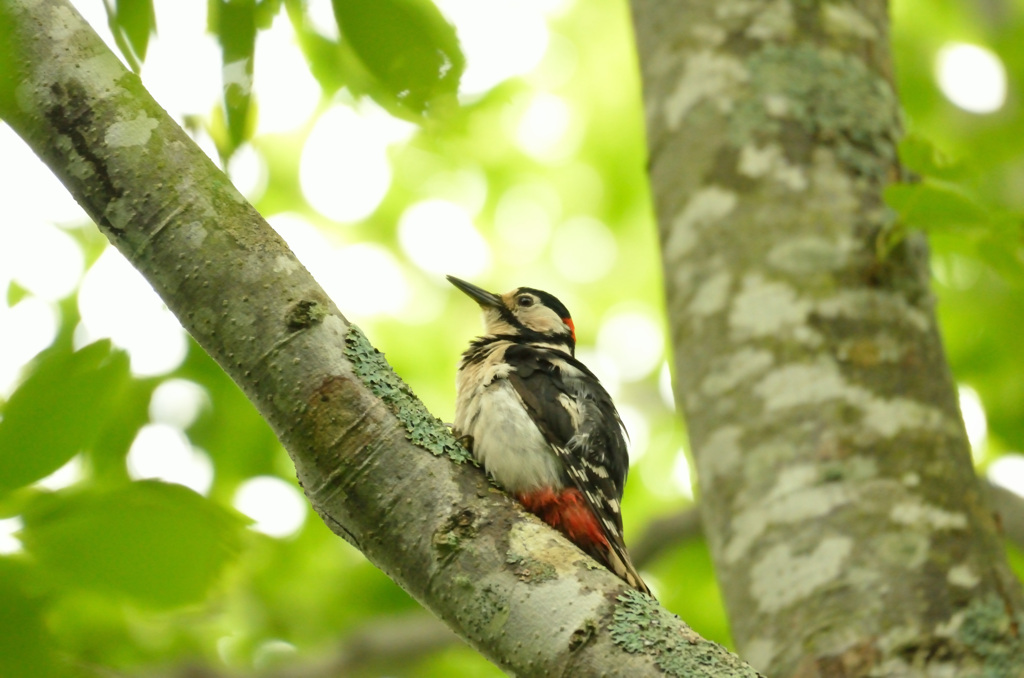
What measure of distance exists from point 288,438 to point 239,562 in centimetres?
57

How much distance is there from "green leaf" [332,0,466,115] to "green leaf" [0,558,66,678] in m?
0.91

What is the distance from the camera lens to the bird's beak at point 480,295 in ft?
15.9

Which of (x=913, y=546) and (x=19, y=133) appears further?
(x=913, y=546)

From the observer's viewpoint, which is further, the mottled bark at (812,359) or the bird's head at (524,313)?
the bird's head at (524,313)

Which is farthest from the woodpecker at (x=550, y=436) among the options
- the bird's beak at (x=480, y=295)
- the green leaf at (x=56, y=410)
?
the green leaf at (x=56, y=410)

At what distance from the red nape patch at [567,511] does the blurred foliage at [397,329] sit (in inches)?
34.5

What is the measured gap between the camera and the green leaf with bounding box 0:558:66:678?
1119 millimetres

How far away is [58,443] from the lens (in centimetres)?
123

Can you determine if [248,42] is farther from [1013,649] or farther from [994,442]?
[994,442]

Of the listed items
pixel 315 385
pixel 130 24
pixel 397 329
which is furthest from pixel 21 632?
pixel 397 329

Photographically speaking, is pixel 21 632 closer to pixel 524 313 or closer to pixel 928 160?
pixel 928 160

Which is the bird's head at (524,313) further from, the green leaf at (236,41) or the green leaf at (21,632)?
the green leaf at (21,632)

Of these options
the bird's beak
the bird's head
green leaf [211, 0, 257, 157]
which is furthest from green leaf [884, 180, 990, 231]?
the bird's beak

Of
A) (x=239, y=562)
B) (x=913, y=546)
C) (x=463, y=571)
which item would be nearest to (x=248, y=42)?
(x=239, y=562)
